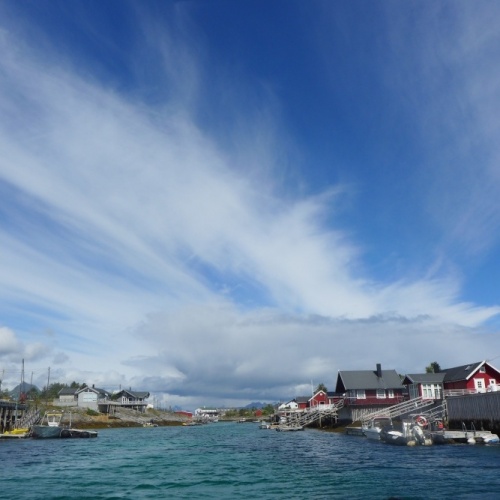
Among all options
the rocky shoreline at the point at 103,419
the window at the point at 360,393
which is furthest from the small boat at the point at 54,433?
the window at the point at 360,393

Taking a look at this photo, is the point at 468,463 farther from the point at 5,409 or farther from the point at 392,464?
the point at 5,409

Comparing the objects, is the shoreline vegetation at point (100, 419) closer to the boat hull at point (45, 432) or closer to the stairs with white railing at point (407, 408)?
the boat hull at point (45, 432)

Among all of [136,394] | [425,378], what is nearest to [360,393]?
[425,378]

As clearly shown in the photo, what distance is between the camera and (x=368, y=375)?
9156cm

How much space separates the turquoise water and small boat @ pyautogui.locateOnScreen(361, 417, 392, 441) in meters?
10.4

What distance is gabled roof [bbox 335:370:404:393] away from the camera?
87.9 m

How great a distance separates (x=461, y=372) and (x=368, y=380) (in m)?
19.8

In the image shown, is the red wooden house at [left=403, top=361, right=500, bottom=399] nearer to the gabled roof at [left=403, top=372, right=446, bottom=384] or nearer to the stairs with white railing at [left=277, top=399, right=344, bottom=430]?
the gabled roof at [left=403, top=372, right=446, bottom=384]

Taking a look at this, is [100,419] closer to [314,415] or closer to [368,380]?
[314,415]

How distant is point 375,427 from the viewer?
63125 mm

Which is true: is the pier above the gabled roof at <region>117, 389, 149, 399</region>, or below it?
below

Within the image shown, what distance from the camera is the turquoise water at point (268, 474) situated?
27.2 metres

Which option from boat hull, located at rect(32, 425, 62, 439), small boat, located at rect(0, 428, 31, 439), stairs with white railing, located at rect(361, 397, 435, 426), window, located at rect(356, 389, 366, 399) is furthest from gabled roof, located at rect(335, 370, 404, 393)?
small boat, located at rect(0, 428, 31, 439)

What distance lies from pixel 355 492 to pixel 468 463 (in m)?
14.5
